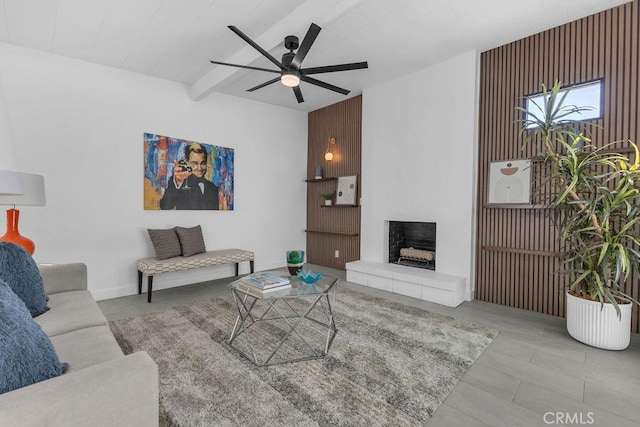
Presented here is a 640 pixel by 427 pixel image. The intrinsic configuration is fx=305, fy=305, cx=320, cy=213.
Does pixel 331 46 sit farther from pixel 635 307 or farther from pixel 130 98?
pixel 635 307

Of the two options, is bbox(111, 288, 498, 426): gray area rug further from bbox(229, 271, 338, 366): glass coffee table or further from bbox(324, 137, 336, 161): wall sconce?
bbox(324, 137, 336, 161): wall sconce

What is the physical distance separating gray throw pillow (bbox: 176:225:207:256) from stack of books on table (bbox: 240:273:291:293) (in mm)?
1912

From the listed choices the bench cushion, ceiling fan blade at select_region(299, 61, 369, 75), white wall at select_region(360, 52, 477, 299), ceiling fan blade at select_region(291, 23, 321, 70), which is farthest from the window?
the bench cushion

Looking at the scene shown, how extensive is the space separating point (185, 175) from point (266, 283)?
282 cm

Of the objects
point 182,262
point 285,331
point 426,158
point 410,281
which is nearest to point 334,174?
point 426,158

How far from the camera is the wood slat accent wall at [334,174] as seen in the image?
524 centimetres

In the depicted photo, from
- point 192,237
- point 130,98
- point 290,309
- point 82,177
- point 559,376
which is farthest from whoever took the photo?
point 192,237

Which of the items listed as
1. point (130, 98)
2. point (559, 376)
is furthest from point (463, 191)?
point (130, 98)

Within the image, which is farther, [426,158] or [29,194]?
[426,158]

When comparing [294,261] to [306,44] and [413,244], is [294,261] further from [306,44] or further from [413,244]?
[413,244]

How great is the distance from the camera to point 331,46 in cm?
345

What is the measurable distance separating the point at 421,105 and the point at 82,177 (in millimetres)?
4404

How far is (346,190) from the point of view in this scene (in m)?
5.33

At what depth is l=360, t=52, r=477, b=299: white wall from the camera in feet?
12.3
